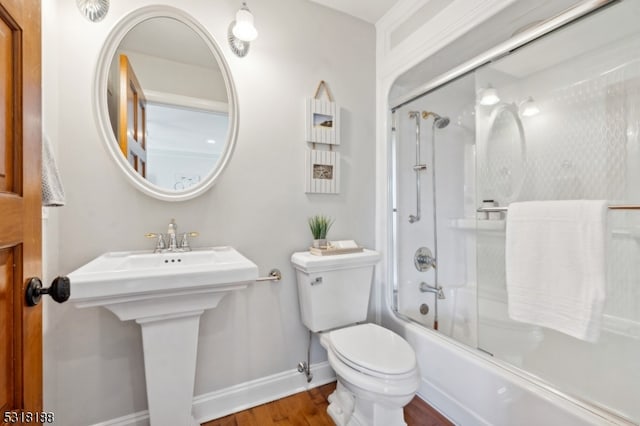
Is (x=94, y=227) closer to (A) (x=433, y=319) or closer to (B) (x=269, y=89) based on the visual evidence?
(B) (x=269, y=89)

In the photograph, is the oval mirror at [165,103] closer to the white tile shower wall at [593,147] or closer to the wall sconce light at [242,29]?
the wall sconce light at [242,29]

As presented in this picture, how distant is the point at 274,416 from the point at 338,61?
2.09 metres

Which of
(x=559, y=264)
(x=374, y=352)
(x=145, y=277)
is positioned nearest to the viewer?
(x=145, y=277)

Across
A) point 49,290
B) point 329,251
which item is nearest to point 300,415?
point 329,251

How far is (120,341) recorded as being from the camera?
129 centimetres

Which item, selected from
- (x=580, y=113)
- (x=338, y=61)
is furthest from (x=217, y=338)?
(x=580, y=113)

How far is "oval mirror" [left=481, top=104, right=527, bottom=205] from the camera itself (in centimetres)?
150

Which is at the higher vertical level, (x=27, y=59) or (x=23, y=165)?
(x=27, y=59)

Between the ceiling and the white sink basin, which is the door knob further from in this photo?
the ceiling

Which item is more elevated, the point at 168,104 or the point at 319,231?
the point at 168,104

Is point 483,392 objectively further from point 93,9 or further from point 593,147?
point 93,9

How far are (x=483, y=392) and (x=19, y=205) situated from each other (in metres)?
1.70

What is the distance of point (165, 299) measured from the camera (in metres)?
1.05

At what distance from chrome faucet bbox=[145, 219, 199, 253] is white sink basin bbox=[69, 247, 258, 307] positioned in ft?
0.19
